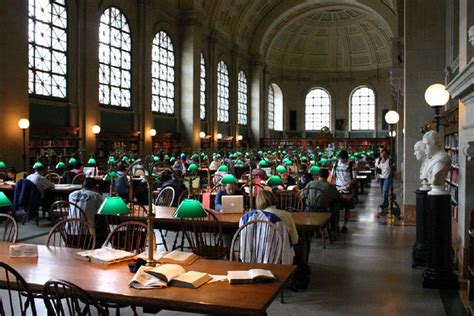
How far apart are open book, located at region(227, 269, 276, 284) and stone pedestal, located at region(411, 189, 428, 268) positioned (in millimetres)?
3917

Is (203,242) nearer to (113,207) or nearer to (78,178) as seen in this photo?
(113,207)

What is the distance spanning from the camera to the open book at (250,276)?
3.51 metres

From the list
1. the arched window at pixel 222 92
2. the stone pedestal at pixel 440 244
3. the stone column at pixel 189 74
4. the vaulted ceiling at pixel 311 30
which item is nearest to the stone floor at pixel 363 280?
the stone pedestal at pixel 440 244


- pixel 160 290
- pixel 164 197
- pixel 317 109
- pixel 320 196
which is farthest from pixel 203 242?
pixel 317 109

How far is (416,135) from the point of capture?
10125mm

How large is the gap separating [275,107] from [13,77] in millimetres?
27987

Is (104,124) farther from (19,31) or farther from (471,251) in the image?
(471,251)

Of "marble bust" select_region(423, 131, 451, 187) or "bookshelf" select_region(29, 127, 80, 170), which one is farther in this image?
"bookshelf" select_region(29, 127, 80, 170)

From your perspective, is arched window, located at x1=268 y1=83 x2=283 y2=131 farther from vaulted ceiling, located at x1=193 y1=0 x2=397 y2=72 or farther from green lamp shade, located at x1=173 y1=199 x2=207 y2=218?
green lamp shade, located at x1=173 y1=199 x2=207 y2=218

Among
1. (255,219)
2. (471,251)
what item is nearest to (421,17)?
(471,251)

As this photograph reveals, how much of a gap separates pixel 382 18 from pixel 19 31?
22985mm

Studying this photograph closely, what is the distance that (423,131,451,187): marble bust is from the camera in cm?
598

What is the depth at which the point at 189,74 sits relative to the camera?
24.4 m

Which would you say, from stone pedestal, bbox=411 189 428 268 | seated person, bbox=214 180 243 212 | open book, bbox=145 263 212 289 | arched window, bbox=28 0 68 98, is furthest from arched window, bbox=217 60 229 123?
open book, bbox=145 263 212 289
